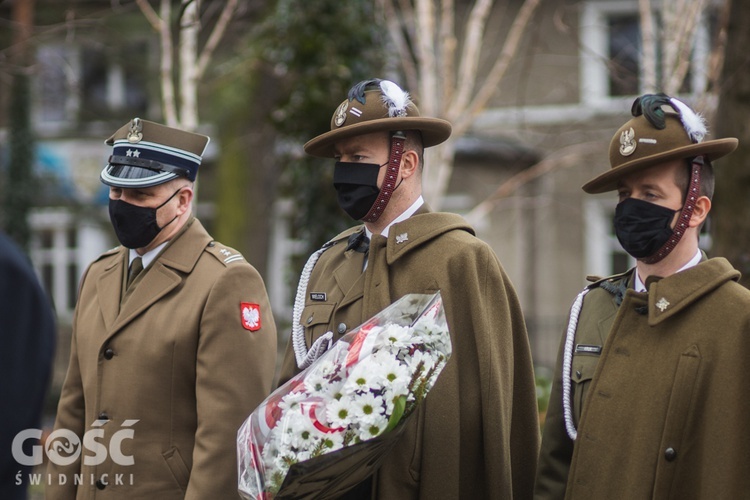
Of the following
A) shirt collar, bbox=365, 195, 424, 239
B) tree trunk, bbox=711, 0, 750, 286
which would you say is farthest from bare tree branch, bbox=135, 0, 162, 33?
shirt collar, bbox=365, 195, 424, 239

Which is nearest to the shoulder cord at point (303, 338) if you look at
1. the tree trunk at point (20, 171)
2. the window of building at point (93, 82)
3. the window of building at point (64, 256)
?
the window of building at point (93, 82)

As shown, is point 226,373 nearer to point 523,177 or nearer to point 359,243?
point 359,243

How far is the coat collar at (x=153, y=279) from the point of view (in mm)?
4109

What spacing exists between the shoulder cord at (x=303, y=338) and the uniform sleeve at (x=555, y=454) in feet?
2.81

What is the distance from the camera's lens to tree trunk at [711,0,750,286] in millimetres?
6168

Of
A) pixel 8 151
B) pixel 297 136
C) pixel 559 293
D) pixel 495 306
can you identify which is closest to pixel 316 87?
pixel 297 136

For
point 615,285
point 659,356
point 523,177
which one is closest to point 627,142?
point 615,285

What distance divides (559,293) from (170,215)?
46.4ft

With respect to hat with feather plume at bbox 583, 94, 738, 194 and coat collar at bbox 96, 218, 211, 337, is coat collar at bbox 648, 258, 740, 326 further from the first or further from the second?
coat collar at bbox 96, 218, 211, 337

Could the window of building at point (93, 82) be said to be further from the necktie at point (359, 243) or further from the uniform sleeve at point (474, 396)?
the uniform sleeve at point (474, 396)

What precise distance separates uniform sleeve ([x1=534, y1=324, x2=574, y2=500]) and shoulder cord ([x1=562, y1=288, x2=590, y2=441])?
26mm

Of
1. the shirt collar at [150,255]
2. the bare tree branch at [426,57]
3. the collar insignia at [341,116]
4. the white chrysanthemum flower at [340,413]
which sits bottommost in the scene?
the white chrysanthemum flower at [340,413]

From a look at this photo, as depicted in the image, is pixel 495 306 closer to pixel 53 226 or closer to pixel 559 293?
pixel 559 293

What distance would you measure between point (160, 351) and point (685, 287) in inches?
77.0
